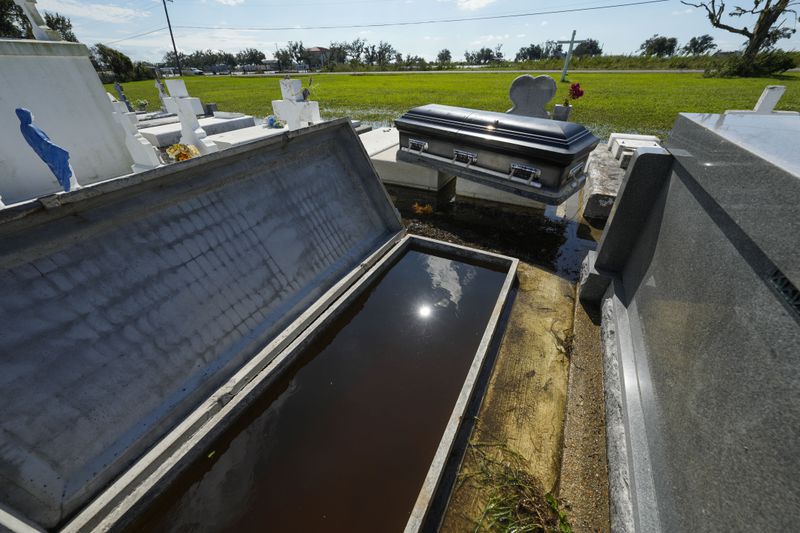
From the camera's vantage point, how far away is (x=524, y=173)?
571cm

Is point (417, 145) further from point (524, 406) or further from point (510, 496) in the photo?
point (510, 496)

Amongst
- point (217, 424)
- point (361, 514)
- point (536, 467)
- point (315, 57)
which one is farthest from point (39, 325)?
point (315, 57)

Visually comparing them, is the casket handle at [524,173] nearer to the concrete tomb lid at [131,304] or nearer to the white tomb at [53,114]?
the concrete tomb lid at [131,304]

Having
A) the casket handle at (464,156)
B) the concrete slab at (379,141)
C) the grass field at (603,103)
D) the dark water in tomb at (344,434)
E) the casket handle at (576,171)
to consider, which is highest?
the casket handle at (464,156)

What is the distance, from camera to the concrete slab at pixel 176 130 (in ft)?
35.2

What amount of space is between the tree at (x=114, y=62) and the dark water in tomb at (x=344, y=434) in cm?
5875

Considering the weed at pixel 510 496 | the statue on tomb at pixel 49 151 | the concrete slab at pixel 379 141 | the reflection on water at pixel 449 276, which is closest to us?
the weed at pixel 510 496

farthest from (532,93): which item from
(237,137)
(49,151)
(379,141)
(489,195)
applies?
(237,137)

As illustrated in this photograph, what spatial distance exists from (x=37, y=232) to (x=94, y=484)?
5.84 ft

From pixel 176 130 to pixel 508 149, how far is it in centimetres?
1150

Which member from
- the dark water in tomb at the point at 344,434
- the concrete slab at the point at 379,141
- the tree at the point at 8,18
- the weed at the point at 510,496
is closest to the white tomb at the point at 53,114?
the concrete slab at the point at 379,141

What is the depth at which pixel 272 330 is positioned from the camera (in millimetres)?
3379

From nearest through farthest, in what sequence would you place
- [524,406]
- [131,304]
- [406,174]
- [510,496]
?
[510,496], [131,304], [524,406], [406,174]

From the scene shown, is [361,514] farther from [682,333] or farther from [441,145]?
[441,145]
